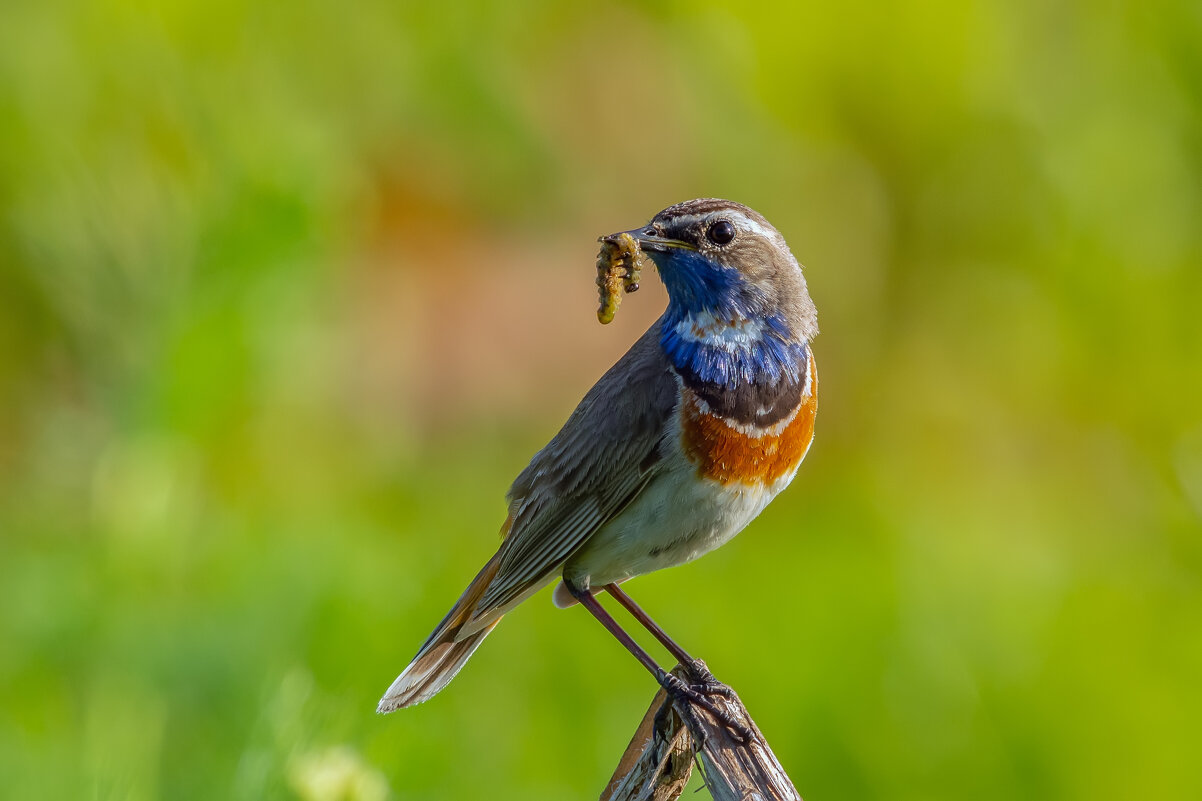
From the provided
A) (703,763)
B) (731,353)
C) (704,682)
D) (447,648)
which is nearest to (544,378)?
(447,648)

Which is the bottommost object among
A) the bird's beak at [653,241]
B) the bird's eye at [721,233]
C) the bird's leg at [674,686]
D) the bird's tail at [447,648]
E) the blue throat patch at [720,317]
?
the bird's leg at [674,686]

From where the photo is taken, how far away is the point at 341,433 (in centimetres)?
471

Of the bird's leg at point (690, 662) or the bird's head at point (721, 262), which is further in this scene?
the bird's head at point (721, 262)

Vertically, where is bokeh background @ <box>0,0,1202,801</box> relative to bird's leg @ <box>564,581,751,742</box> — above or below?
A: above

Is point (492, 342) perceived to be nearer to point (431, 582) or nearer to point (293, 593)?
point (431, 582)

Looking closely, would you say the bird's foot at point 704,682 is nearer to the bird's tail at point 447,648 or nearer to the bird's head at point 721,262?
the bird's tail at point 447,648

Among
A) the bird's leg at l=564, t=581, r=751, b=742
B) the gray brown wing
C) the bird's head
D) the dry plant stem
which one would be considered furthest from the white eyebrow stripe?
the dry plant stem

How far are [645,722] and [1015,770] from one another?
3.86ft

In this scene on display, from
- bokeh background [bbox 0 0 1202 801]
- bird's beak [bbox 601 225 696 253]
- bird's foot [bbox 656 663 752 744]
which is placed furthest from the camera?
bokeh background [bbox 0 0 1202 801]

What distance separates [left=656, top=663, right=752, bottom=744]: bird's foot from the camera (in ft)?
7.61

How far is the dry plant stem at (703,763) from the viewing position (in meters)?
2.11

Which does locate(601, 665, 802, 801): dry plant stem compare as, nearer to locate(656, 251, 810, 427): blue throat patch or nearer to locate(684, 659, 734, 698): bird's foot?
locate(684, 659, 734, 698): bird's foot

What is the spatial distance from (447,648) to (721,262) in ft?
2.92

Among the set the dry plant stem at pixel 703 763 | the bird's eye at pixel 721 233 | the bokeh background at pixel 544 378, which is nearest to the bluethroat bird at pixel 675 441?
the bird's eye at pixel 721 233
